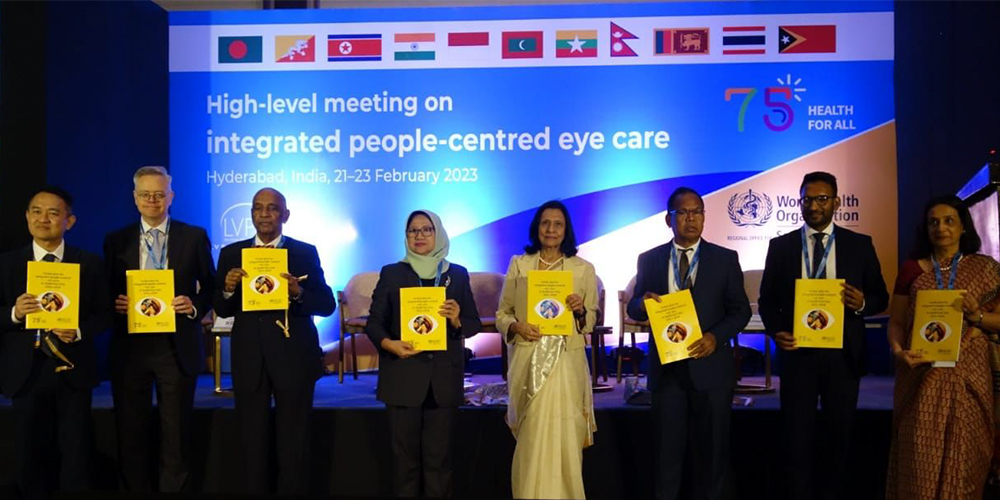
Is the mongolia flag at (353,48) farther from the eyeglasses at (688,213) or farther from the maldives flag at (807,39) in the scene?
the eyeglasses at (688,213)

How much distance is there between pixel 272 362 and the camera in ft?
12.9

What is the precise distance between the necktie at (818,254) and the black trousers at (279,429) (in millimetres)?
2348

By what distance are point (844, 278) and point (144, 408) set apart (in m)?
3.19

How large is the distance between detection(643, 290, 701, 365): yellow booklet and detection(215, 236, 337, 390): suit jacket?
4.99 ft

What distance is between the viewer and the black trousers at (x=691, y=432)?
12.4 ft

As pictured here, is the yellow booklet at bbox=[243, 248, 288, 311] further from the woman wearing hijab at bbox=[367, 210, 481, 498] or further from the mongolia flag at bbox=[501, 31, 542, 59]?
the mongolia flag at bbox=[501, 31, 542, 59]

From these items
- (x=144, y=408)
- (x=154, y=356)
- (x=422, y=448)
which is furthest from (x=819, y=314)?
(x=144, y=408)

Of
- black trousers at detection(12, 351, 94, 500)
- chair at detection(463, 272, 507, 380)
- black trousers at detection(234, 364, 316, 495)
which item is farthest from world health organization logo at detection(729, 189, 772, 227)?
black trousers at detection(12, 351, 94, 500)

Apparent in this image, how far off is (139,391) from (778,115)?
539cm

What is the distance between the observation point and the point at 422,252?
392 centimetres

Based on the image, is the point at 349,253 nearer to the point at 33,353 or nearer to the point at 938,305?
the point at 33,353

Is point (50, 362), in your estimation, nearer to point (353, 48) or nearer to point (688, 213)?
point (688, 213)

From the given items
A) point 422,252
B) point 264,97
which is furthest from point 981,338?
point 264,97

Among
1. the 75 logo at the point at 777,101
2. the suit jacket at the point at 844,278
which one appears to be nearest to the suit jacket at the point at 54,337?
the suit jacket at the point at 844,278
